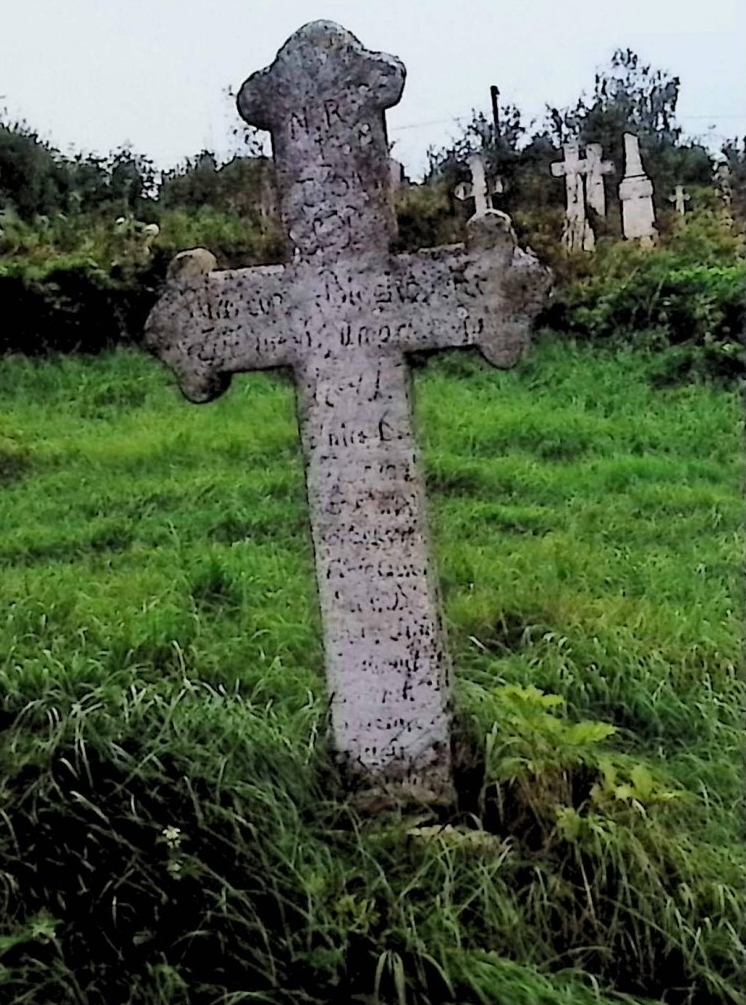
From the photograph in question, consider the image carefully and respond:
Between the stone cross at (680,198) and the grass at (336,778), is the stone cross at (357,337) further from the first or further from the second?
the stone cross at (680,198)

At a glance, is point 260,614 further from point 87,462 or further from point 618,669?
point 87,462

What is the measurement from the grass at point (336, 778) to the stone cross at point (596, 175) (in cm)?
322

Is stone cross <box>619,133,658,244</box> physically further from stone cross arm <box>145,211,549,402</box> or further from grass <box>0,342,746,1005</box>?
stone cross arm <box>145,211,549,402</box>

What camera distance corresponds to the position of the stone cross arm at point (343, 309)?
2.15 metres

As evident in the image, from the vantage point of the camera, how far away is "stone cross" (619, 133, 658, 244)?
667 centimetres

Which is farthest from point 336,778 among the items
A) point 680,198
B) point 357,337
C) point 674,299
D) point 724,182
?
point 680,198

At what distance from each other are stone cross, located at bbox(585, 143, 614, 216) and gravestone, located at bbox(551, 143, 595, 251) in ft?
0.10

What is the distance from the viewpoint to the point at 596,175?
678cm

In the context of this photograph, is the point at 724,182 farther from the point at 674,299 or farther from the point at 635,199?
the point at 674,299

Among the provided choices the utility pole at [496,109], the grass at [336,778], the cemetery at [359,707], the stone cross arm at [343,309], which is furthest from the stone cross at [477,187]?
the stone cross arm at [343,309]

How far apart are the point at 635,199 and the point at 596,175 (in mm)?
299

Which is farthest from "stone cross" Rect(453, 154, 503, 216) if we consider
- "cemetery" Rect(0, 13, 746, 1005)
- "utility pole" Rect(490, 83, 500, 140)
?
"cemetery" Rect(0, 13, 746, 1005)

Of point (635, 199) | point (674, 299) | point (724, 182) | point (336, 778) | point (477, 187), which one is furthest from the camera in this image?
point (635, 199)

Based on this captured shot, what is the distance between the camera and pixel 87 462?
13.8ft
